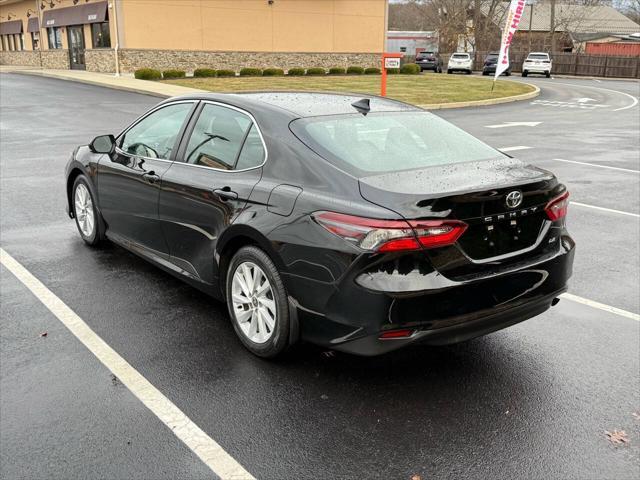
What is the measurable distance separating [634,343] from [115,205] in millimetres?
4158

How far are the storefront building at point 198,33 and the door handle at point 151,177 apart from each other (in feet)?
108

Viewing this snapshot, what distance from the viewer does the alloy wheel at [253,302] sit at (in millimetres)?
3924

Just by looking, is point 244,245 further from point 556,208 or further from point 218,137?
point 556,208

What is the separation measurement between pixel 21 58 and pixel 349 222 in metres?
55.9

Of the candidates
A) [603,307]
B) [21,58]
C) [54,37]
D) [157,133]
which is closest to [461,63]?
[54,37]

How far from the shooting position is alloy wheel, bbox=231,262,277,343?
12.9 feet

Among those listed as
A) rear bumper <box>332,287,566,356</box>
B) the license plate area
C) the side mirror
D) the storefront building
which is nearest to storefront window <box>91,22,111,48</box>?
the storefront building

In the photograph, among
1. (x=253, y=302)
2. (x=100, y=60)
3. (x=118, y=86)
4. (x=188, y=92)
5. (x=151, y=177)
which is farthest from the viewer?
(x=100, y=60)

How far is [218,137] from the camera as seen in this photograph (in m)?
4.52

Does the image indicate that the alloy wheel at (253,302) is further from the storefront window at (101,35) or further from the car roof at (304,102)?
the storefront window at (101,35)

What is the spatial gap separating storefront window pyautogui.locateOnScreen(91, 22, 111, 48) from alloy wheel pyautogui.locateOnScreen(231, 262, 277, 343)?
36.2m

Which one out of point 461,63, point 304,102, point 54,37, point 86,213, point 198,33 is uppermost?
point 198,33

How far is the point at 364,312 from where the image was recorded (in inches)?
132

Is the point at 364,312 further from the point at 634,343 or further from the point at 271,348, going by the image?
the point at 634,343
